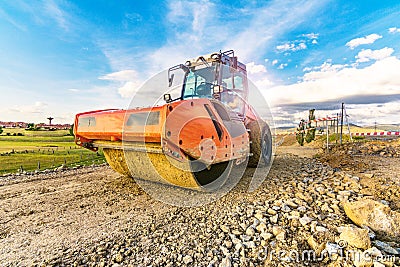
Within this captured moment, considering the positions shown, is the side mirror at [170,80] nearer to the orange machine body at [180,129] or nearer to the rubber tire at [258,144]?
the orange machine body at [180,129]

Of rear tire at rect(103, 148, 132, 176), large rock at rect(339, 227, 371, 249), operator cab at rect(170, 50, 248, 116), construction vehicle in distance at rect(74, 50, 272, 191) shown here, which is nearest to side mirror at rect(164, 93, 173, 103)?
construction vehicle in distance at rect(74, 50, 272, 191)

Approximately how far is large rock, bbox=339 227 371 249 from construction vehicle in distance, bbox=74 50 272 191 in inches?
71.7

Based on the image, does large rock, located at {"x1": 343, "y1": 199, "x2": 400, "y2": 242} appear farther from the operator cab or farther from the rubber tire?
the operator cab

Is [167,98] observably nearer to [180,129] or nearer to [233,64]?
[233,64]

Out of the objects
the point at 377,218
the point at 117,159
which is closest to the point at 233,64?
the point at 117,159

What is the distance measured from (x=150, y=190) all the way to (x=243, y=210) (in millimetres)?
1914

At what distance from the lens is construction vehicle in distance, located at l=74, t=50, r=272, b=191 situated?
3.39m

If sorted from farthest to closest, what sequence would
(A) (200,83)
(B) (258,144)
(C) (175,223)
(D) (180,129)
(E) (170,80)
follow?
1. (E) (170,80)
2. (B) (258,144)
3. (A) (200,83)
4. (D) (180,129)
5. (C) (175,223)

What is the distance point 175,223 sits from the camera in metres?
3.19

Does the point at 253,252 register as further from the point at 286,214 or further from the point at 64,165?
the point at 64,165

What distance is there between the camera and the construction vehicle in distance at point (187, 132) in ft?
11.1

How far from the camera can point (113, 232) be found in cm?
297

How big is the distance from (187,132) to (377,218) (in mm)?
2648

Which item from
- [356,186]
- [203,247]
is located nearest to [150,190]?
[203,247]
